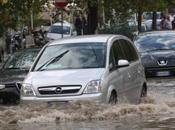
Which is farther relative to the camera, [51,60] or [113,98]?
[51,60]

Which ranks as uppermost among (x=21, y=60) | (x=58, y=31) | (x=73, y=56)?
(x=73, y=56)

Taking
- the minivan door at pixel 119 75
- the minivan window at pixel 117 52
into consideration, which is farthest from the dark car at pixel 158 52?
the minivan door at pixel 119 75

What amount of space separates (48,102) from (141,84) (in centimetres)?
315

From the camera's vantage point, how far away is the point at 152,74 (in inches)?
894

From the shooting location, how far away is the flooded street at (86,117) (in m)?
11.8

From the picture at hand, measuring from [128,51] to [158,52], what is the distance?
7759 millimetres

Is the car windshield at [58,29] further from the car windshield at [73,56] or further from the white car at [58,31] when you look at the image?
the car windshield at [73,56]

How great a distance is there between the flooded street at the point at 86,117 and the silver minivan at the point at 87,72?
0.66 feet

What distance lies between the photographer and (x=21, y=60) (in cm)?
1834

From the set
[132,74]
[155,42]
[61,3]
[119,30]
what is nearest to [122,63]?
[132,74]

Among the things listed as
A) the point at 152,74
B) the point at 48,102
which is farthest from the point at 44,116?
the point at 152,74

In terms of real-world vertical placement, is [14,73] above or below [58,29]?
above

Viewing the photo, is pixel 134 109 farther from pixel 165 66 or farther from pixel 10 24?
pixel 10 24

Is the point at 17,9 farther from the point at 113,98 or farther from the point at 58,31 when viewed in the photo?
the point at 58,31
